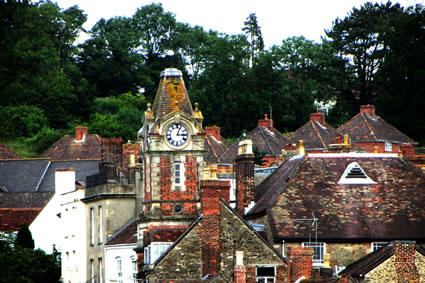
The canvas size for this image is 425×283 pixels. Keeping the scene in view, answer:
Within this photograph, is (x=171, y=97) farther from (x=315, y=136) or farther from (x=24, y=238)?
(x=315, y=136)

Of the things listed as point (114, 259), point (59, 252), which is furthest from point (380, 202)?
point (59, 252)

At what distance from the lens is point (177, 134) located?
231 ft

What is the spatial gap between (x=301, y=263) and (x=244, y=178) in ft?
32.0

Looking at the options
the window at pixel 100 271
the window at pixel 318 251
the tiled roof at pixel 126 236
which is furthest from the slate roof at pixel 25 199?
the window at pixel 318 251

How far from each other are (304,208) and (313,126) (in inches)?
1687

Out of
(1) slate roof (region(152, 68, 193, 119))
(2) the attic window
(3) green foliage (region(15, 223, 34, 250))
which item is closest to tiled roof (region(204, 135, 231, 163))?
(3) green foliage (region(15, 223, 34, 250))

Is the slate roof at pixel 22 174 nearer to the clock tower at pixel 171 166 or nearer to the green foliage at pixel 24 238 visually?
the green foliage at pixel 24 238

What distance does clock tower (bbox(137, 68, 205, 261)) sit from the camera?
6956 centimetres

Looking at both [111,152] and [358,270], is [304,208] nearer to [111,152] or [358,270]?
[358,270]

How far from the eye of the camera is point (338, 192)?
7188 cm

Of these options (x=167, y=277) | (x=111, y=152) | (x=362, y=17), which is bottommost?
(x=167, y=277)

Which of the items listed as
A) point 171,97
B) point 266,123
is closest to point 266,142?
point 266,123

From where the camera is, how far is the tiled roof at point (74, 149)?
115 meters

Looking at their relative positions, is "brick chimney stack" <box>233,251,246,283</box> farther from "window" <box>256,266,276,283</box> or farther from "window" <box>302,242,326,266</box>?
"window" <box>302,242,326,266</box>
